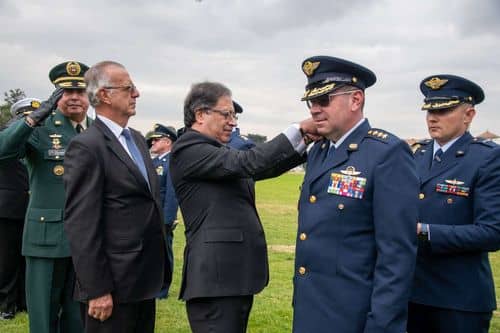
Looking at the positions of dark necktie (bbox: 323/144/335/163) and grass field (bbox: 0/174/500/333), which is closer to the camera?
dark necktie (bbox: 323/144/335/163)

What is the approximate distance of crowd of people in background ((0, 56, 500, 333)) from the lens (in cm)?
273

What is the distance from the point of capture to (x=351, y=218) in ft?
8.95

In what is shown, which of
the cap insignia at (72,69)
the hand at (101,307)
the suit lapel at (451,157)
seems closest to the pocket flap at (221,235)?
the hand at (101,307)

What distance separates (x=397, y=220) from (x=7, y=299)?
235 inches

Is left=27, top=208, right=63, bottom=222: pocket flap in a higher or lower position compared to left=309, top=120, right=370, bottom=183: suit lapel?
lower

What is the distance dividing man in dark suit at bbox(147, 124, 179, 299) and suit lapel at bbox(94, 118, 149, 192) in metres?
3.64

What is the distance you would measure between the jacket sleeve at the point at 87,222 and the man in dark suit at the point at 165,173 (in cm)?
378

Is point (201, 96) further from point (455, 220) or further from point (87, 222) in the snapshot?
point (455, 220)

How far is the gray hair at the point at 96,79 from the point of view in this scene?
3525 mm

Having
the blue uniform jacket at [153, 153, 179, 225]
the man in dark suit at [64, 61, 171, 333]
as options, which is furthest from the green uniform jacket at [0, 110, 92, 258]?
the blue uniform jacket at [153, 153, 179, 225]

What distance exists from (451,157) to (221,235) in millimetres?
1683

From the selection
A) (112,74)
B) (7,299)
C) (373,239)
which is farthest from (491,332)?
(7,299)

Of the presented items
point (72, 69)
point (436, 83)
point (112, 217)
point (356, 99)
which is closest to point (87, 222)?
point (112, 217)

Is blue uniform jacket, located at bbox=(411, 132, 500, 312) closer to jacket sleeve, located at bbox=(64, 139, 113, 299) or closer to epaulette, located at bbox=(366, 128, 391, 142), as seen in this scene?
epaulette, located at bbox=(366, 128, 391, 142)
